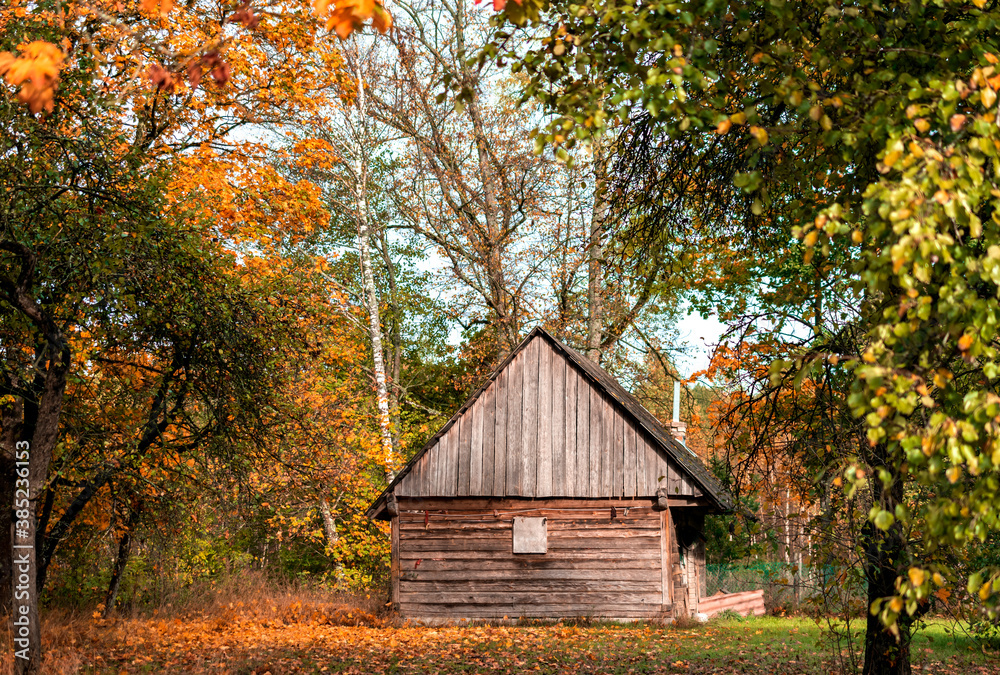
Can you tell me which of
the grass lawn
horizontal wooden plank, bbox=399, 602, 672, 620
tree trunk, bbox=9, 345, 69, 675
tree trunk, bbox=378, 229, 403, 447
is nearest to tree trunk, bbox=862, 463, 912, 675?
the grass lawn

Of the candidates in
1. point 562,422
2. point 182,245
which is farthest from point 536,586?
point 182,245

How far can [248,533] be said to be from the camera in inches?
1044

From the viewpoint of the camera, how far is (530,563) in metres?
16.7

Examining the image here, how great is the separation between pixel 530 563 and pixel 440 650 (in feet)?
15.7

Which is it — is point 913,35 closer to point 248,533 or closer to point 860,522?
point 860,522

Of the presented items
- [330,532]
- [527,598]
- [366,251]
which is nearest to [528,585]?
[527,598]

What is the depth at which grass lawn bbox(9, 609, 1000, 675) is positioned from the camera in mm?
10195

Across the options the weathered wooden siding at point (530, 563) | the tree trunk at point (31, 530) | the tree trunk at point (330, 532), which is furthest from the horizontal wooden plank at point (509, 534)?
the tree trunk at point (31, 530)

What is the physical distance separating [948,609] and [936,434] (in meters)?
3.67

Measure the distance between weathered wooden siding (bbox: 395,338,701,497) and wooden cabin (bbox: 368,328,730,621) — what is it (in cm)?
2

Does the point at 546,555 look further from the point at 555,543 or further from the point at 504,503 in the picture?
the point at 504,503

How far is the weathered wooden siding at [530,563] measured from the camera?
16.4m

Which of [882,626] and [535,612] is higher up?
[882,626]

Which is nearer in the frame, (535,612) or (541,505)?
(535,612)
